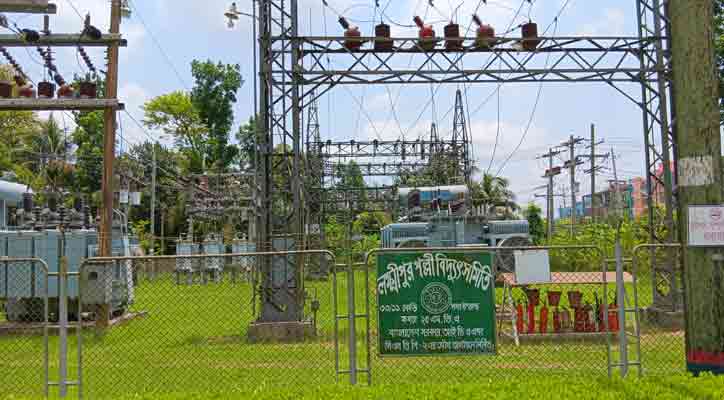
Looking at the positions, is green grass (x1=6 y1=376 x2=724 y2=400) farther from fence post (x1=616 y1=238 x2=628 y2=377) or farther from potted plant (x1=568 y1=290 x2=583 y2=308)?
potted plant (x1=568 y1=290 x2=583 y2=308)

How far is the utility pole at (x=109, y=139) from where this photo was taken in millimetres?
14250

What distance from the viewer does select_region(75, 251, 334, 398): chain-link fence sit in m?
8.76

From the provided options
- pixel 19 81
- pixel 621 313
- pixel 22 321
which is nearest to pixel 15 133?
pixel 22 321

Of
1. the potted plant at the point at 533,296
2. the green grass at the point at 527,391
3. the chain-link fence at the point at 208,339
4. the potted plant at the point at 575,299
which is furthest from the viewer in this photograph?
the potted plant at the point at 575,299

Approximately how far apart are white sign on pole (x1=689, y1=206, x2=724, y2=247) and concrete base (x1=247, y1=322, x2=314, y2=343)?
8.50 m

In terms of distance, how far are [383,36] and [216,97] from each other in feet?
166

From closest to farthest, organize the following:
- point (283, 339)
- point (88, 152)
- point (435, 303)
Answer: point (435, 303), point (283, 339), point (88, 152)

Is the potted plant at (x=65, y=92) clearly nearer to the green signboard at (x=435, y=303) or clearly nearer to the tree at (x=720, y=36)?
the green signboard at (x=435, y=303)

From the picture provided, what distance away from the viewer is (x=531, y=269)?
368 inches

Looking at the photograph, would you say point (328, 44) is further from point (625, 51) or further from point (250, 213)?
point (250, 213)

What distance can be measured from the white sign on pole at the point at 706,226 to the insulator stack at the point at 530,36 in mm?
9644

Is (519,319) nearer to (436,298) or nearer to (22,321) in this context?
(436,298)

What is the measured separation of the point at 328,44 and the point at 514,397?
34.7 feet

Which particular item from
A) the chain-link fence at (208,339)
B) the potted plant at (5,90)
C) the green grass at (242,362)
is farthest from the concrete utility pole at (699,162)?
the potted plant at (5,90)
